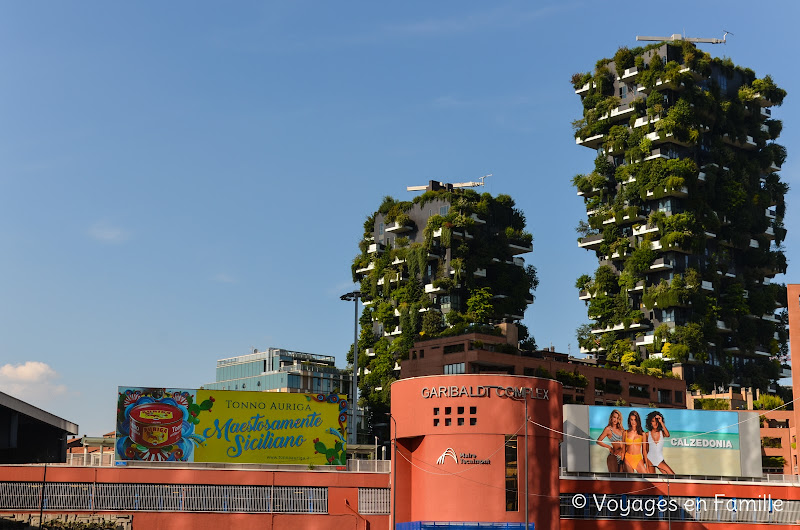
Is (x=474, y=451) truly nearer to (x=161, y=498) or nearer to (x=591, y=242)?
(x=161, y=498)

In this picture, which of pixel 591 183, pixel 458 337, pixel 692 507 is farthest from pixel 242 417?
pixel 591 183

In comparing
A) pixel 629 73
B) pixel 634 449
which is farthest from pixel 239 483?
pixel 629 73

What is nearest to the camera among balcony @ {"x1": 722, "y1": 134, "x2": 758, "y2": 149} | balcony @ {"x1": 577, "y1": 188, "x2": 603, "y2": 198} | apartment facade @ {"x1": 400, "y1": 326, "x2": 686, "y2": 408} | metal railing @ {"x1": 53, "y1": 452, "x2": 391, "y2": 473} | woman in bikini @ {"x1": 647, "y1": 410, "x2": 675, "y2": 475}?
metal railing @ {"x1": 53, "y1": 452, "x2": 391, "y2": 473}

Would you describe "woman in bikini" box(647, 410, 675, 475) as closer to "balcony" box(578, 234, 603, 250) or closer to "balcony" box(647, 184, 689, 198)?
"balcony" box(647, 184, 689, 198)

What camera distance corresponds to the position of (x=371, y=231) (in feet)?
621

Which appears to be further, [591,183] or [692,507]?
[591,183]

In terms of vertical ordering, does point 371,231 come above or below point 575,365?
above

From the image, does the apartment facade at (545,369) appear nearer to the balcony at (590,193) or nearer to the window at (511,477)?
the balcony at (590,193)

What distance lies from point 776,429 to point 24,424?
9709 cm

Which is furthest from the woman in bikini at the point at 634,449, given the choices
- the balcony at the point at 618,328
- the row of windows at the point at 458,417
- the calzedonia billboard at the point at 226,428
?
the balcony at the point at 618,328

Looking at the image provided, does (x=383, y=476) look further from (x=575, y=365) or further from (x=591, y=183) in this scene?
(x=591, y=183)

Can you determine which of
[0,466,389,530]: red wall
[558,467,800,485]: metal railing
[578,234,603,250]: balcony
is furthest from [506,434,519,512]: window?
[578,234,603,250]: balcony

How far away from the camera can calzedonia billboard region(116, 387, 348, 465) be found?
316 feet

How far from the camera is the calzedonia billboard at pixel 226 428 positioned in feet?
316
